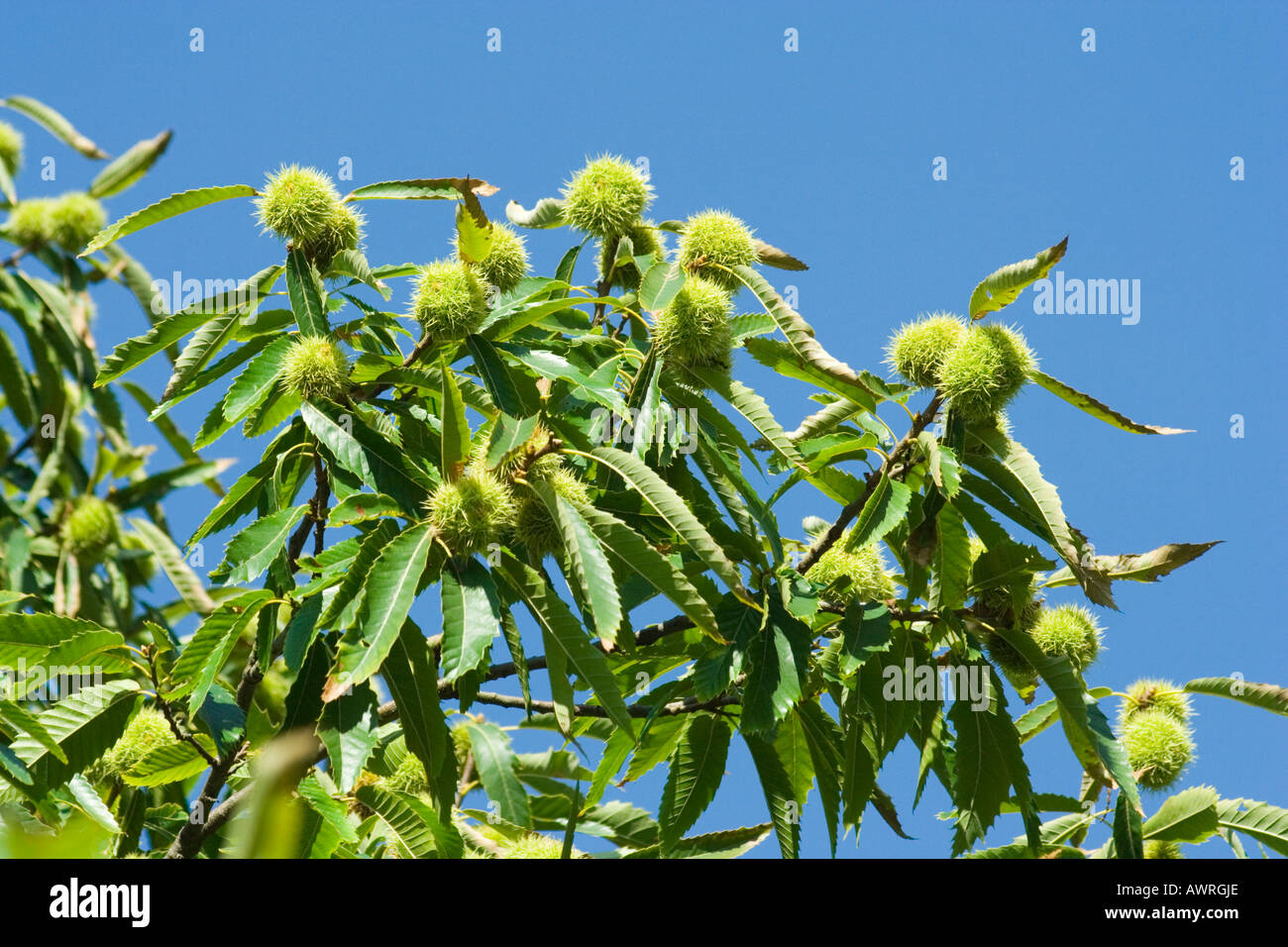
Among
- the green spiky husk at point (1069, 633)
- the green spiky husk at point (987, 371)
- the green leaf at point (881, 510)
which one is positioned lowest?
the green spiky husk at point (1069, 633)

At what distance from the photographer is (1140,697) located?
3658mm

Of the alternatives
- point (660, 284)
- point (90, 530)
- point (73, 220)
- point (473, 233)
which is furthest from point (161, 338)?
point (73, 220)

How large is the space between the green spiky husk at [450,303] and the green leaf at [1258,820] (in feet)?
7.82

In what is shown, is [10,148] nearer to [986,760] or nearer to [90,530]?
[90,530]

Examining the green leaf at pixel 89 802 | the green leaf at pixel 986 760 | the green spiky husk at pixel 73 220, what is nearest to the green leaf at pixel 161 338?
the green leaf at pixel 89 802

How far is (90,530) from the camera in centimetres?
536

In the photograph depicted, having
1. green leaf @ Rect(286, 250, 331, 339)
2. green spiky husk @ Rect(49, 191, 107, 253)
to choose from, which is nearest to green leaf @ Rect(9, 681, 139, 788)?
green leaf @ Rect(286, 250, 331, 339)

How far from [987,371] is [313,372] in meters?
1.54

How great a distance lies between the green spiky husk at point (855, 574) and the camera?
9.90 feet

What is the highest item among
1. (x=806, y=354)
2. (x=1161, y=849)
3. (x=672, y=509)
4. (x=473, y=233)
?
(x=473, y=233)

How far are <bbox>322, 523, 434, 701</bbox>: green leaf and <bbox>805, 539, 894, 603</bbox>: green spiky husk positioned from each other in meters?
1.07

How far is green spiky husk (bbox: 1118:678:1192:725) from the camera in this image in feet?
11.8

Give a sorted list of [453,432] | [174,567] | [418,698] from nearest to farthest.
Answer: [453,432] → [418,698] → [174,567]

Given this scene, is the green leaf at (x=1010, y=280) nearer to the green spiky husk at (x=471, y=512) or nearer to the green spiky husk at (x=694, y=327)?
the green spiky husk at (x=694, y=327)
